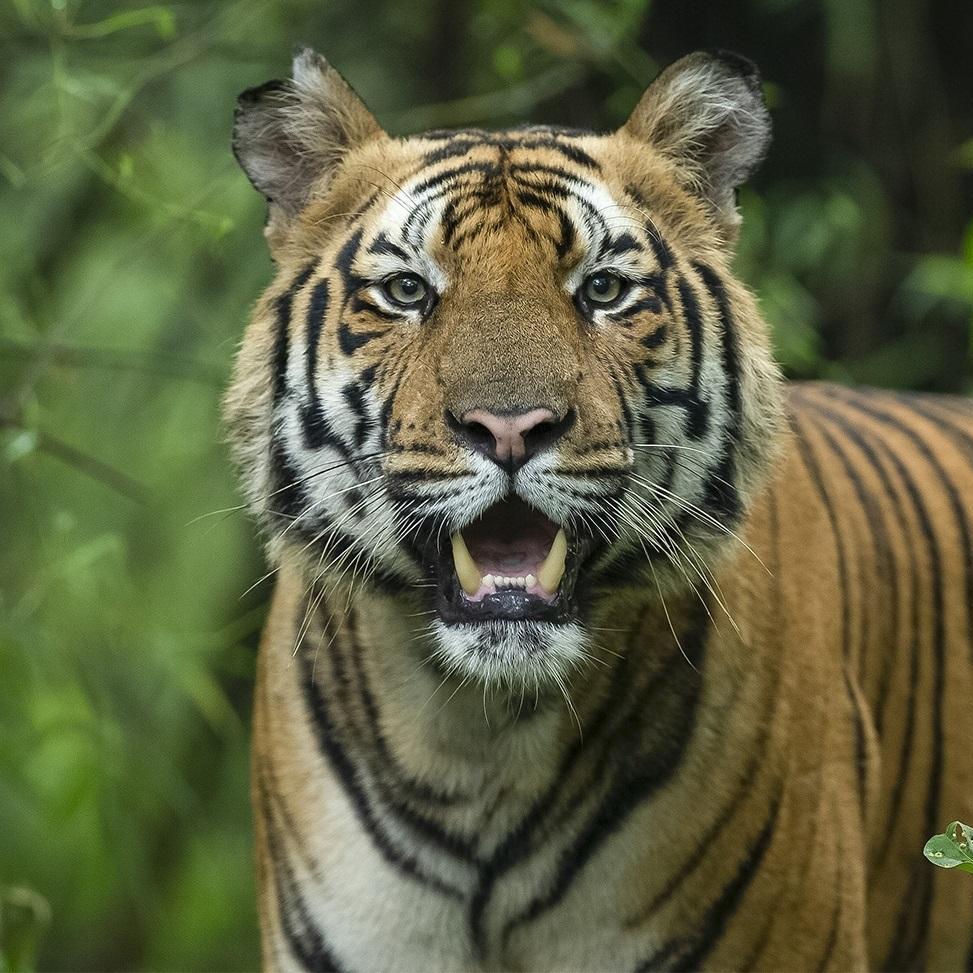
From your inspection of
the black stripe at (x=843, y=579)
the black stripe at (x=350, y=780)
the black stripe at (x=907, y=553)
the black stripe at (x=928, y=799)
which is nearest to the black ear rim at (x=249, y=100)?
the black stripe at (x=350, y=780)

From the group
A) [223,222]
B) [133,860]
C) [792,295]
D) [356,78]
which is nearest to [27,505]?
[133,860]

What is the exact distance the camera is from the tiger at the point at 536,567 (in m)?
2.07

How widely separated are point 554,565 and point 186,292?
93.4 inches

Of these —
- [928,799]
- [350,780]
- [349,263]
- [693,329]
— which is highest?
[349,263]

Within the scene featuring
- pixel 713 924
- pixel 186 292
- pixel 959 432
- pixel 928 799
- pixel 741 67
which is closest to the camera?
pixel 713 924

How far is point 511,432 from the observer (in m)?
1.92

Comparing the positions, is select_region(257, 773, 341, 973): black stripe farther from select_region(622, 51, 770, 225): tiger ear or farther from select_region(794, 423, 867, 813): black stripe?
select_region(622, 51, 770, 225): tiger ear

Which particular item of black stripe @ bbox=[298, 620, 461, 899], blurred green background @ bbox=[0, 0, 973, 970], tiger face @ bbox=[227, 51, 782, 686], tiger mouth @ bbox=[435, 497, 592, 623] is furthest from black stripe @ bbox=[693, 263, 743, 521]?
blurred green background @ bbox=[0, 0, 973, 970]

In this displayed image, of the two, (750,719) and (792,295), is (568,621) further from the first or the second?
(792,295)

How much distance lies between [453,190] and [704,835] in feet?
3.04

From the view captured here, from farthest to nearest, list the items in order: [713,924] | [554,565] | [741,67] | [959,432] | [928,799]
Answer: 1. [959,432]
2. [928,799]
3. [741,67]
4. [713,924]
5. [554,565]

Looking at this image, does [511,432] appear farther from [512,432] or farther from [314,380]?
[314,380]

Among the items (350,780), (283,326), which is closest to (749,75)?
(283,326)

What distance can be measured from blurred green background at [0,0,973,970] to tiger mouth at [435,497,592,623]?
1185 millimetres
